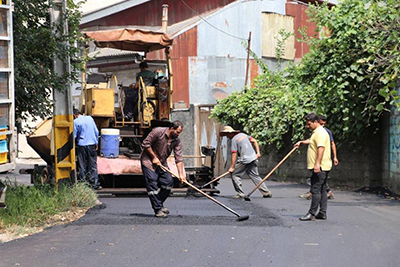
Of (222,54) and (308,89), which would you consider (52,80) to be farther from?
(222,54)

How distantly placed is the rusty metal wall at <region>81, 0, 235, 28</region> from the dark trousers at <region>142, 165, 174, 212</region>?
20149mm

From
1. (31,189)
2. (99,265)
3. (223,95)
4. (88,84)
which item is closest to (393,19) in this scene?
(88,84)

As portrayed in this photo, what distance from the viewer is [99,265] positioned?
7.46m

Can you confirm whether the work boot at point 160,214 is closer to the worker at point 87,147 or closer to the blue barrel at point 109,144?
the worker at point 87,147

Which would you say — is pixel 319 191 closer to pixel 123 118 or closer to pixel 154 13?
pixel 123 118

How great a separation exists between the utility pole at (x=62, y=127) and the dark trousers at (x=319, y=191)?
4219 mm

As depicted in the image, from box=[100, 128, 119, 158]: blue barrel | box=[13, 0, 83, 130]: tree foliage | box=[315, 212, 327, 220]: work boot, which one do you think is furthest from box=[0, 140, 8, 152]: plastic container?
box=[100, 128, 119, 158]: blue barrel

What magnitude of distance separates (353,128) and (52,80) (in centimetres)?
739

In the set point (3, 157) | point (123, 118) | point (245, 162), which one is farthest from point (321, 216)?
point (123, 118)

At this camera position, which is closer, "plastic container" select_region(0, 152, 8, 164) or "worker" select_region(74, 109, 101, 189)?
"plastic container" select_region(0, 152, 8, 164)

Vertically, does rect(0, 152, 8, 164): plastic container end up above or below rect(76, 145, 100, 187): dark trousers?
above

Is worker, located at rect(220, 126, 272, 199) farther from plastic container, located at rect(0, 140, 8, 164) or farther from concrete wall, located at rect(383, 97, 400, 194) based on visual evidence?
plastic container, located at rect(0, 140, 8, 164)

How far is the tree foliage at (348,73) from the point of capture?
1477 centimetres

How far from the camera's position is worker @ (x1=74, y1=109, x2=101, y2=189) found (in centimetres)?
1430
